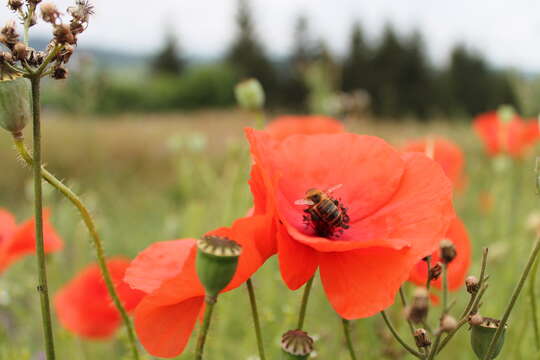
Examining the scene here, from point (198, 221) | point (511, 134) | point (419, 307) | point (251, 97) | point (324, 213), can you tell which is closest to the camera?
point (419, 307)

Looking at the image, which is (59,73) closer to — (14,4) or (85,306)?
(14,4)

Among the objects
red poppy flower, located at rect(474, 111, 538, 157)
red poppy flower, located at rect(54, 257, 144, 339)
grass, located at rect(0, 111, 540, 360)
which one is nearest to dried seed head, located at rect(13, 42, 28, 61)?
grass, located at rect(0, 111, 540, 360)

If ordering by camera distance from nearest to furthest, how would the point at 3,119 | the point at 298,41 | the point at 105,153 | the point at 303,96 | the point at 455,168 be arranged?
the point at 3,119, the point at 455,168, the point at 105,153, the point at 303,96, the point at 298,41

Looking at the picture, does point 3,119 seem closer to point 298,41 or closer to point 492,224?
point 492,224

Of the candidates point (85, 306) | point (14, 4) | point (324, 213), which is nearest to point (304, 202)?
point (324, 213)

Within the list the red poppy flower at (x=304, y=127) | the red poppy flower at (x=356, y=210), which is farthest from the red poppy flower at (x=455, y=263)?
the red poppy flower at (x=304, y=127)

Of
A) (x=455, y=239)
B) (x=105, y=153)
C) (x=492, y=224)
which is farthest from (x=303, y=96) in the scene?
(x=455, y=239)

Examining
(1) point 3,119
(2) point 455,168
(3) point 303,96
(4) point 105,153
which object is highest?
(1) point 3,119
